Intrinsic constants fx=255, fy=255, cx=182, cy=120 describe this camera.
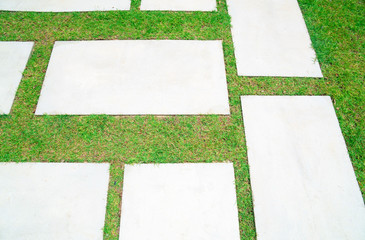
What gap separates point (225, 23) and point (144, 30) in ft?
3.53

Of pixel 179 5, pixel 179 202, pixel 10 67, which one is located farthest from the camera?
pixel 179 5

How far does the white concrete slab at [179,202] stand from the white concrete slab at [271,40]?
4.46ft

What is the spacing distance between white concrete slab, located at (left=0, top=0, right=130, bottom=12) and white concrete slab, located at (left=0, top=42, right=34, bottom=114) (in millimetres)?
640

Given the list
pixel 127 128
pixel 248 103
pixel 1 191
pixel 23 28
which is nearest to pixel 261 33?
pixel 248 103

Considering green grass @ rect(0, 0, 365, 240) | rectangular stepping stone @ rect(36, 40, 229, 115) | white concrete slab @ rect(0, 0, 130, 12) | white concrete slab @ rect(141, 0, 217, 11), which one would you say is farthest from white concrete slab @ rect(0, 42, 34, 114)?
white concrete slab @ rect(141, 0, 217, 11)

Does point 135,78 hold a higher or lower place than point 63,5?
lower

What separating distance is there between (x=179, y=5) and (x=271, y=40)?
52.6 inches

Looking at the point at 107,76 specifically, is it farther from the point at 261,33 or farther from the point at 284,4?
the point at 284,4

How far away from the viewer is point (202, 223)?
2.20 meters

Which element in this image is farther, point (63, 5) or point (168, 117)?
point (63, 5)

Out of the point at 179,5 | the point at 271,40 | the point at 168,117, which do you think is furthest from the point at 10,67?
the point at 271,40

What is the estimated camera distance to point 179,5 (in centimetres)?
353

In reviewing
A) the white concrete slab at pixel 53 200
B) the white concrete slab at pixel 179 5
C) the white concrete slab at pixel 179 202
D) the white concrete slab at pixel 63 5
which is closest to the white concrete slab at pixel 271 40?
the white concrete slab at pixel 179 5

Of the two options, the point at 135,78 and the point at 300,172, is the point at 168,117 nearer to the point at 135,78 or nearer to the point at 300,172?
the point at 135,78
